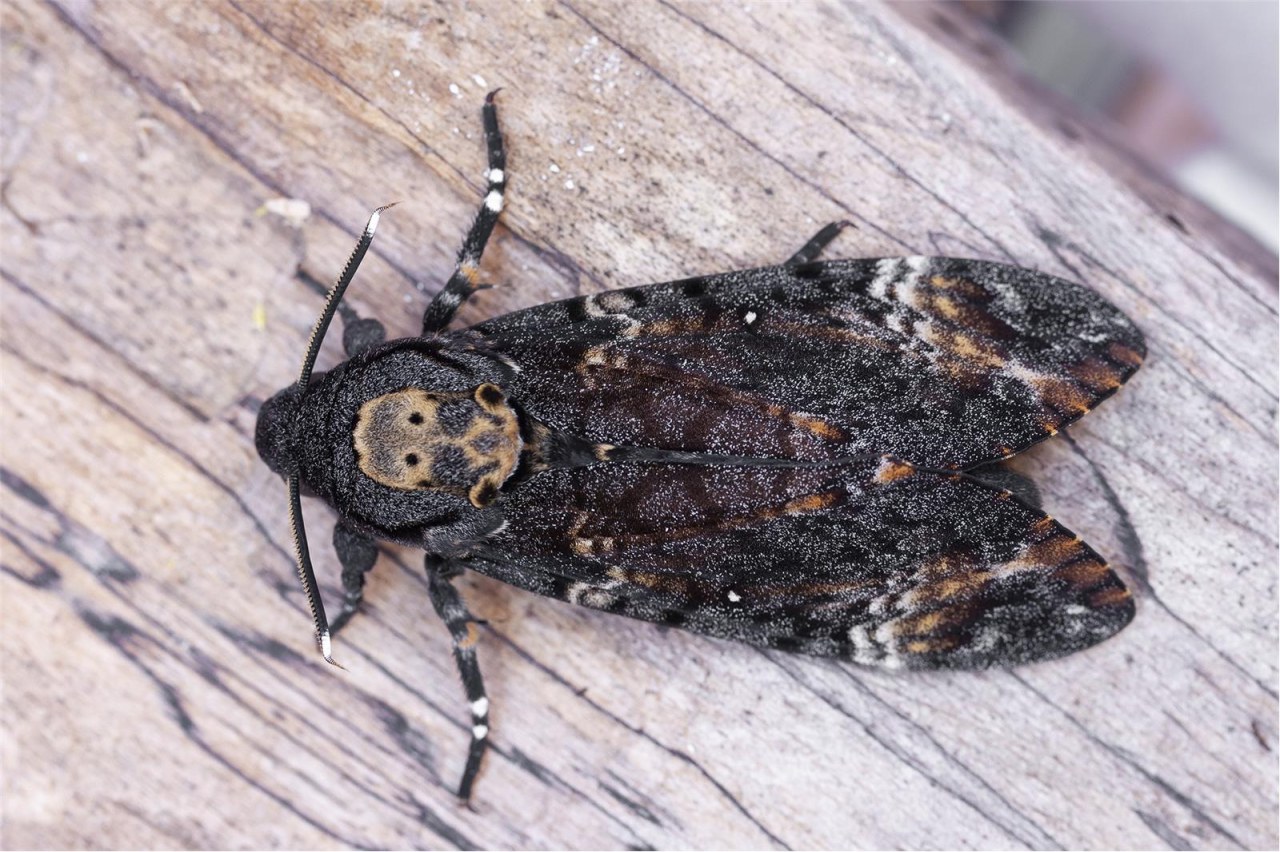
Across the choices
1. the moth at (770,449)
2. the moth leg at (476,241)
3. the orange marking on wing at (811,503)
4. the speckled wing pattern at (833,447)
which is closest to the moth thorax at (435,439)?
the moth at (770,449)

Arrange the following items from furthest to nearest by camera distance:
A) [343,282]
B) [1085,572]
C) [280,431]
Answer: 1. [280,431]
2. [1085,572]
3. [343,282]

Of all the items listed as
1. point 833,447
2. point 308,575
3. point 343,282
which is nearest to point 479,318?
point 343,282

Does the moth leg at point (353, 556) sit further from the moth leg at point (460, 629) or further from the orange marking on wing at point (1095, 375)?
the orange marking on wing at point (1095, 375)

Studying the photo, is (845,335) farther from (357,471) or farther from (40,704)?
(40,704)

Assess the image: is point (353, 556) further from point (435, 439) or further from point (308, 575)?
point (435, 439)

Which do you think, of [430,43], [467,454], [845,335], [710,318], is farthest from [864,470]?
[430,43]
